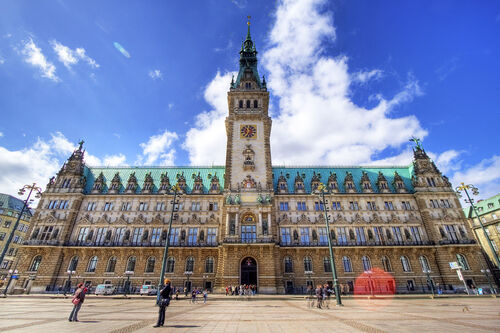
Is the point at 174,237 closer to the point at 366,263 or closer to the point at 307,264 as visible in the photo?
the point at 307,264

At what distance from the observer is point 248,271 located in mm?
38125

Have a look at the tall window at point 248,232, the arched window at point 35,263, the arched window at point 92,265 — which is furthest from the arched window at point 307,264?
the arched window at point 35,263

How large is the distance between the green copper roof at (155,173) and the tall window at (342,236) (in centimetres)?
2557

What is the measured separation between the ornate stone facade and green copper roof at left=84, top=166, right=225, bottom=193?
59cm

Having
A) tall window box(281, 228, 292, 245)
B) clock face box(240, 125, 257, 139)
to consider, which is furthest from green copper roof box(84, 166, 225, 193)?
tall window box(281, 228, 292, 245)

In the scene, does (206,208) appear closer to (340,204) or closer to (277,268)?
(277,268)

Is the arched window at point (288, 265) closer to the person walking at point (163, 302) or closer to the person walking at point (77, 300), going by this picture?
the person walking at point (163, 302)

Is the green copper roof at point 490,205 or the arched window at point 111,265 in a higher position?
the green copper roof at point 490,205

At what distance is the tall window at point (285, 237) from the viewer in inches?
1699

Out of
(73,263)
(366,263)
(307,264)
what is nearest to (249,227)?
(307,264)

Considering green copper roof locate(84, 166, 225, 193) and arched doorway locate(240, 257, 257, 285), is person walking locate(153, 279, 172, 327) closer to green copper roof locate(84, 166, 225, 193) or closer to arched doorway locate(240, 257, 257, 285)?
arched doorway locate(240, 257, 257, 285)

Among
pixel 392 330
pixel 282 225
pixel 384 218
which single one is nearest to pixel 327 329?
pixel 392 330

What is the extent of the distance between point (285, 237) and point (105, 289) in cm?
3087

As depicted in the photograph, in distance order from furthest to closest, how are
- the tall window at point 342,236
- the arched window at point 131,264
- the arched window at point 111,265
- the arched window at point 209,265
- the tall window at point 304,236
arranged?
the tall window at point 304,236 < the tall window at point 342,236 < the arched window at point 131,264 < the arched window at point 111,265 < the arched window at point 209,265
